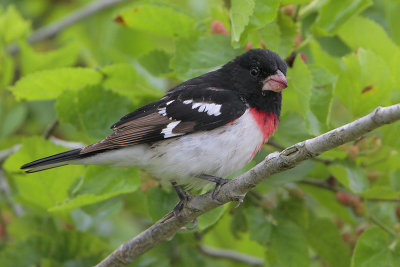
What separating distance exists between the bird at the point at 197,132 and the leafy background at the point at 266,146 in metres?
Result: 0.13

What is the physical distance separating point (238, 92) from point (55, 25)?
316cm

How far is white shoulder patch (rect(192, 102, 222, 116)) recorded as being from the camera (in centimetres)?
335

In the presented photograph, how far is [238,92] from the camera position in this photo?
3.54 meters

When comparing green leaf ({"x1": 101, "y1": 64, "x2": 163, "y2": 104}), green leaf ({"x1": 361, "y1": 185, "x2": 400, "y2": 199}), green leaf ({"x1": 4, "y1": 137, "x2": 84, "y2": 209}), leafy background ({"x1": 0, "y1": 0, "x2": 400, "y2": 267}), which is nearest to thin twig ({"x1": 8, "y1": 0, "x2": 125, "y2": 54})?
leafy background ({"x1": 0, "y1": 0, "x2": 400, "y2": 267})

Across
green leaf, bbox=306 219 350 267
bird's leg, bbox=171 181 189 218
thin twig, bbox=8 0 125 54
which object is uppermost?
thin twig, bbox=8 0 125 54

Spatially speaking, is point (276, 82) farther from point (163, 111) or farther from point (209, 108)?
point (163, 111)

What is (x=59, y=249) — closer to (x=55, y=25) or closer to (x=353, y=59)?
(x=353, y=59)

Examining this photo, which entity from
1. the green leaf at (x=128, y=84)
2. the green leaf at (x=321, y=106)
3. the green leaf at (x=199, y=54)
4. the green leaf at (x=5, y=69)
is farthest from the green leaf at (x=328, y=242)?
the green leaf at (x=5, y=69)

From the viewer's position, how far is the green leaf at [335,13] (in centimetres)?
352

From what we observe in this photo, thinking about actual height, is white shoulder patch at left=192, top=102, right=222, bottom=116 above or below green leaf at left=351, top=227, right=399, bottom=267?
above

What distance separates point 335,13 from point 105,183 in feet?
5.71

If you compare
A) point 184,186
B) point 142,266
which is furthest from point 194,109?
point 142,266

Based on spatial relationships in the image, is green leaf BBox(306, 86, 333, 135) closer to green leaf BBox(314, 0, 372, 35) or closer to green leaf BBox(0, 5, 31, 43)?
green leaf BBox(314, 0, 372, 35)

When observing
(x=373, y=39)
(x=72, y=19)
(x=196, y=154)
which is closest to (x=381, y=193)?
(x=373, y=39)
